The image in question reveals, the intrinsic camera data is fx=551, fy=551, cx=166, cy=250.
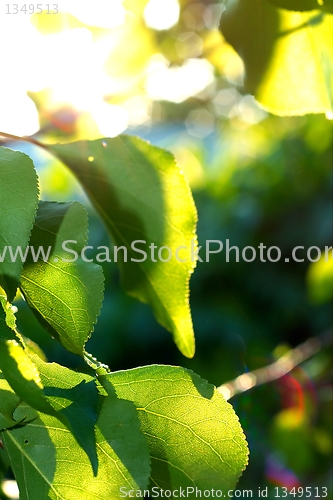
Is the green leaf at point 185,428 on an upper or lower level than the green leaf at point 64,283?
lower

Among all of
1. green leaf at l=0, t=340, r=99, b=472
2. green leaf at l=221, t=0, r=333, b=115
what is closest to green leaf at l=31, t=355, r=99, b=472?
green leaf at l=0, t=340, r=99, b=472

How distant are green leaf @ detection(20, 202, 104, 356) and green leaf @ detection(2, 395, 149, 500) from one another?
0.14ft

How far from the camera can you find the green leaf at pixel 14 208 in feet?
0.94

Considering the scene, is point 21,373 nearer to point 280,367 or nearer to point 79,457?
point 79,457

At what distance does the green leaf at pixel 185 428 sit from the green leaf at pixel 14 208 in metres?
0.09

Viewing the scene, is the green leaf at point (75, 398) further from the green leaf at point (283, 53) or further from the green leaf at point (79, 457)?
the green leaf at point (283, 53)

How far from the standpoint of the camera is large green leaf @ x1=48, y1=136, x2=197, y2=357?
425 mm

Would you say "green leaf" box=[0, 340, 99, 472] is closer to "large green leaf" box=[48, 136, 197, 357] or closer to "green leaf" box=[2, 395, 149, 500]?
"green leaf" box=[2, 395, 149, 500]

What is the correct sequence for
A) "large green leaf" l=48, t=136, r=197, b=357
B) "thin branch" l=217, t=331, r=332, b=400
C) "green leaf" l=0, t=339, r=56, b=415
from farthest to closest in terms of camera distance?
"thin branch" l=217, t=331, r=332, b=400
"large green leaf" l=48, t=136, r=197, b=357
"green leaf" l=0, t=339, r=56, b=415

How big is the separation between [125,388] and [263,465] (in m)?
1.65

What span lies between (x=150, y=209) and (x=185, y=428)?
0.58ft

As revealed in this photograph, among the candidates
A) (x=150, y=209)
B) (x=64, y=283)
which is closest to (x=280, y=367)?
(x=150, y=209)

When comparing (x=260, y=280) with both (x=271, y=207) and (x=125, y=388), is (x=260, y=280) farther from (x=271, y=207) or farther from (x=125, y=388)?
(x=125, y=388)

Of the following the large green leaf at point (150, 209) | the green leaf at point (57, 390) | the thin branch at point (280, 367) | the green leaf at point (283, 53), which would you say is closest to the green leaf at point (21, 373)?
the green leaf at point (57, 390)
